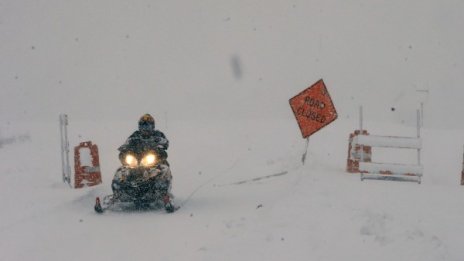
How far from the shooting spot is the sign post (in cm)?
1560

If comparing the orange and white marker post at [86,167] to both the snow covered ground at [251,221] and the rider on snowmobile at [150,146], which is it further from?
the rider on snowmobile at [150,146]

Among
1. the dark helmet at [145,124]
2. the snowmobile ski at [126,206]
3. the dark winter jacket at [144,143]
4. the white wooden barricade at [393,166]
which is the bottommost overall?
the snowmobile ski at [126,206]

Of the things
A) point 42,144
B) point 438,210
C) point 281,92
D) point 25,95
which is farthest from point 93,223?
point 25,95

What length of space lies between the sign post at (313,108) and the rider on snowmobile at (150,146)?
4660mm

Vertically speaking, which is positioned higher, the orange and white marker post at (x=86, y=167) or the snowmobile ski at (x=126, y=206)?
the orange and white marker post at (x=86, y=167)

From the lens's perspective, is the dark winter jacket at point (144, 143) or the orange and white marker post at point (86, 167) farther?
the orange and white marker post at point (86, 167)

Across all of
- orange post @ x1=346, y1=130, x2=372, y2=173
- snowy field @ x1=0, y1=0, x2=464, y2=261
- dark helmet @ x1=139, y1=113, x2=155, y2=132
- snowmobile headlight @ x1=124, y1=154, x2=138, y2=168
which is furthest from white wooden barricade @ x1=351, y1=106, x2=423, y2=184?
snowmobile headlight @ x1=124, y1=154, x2=138, y2=168

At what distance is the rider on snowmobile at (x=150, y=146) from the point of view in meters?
11.2

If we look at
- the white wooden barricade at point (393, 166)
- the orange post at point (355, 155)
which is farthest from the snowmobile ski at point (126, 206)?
the orange post at point (355, 155)

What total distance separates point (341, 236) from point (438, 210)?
2.09 m

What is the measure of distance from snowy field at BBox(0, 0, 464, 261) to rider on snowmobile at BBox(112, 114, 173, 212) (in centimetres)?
57

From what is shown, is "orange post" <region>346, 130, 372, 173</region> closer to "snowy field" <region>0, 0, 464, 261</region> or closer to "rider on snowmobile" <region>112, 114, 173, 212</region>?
"snowy field" <region>0, 0, 464, 261</region>

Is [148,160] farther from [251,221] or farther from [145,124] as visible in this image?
[251,221]

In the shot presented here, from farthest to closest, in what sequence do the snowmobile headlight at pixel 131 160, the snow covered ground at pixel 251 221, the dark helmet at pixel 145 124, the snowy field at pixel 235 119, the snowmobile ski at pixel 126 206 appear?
the dark helmet at pixel 145 124
the snowmobile headlight at pixel 131 160
the snowmobile ski at pixel 126 206
the snowy field at pixel 235 119
the snow covered ground at pixel 251 221
